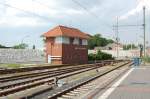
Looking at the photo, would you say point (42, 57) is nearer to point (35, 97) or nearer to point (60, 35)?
point (60, 35)

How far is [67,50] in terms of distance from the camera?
7688 centimetres

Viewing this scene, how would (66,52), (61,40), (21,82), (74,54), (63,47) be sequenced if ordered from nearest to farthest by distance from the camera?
(21,82) → (63,47) → (66,52) → (61,40) → (74,54)

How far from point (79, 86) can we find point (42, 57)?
60.3 metres

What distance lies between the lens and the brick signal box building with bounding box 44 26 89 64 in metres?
74.6

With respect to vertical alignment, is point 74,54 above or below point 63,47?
below

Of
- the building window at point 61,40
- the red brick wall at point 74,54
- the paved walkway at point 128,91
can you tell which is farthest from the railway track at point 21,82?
the building window at point 61,40

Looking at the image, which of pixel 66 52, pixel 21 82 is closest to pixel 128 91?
pixel 21 82

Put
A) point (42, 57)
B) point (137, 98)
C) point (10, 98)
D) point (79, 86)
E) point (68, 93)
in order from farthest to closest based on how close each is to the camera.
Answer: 1. point (42, 57)
2. point (79, 86)
3. point (68, 93)
4. point (137, 98)
5. point (10, 98)

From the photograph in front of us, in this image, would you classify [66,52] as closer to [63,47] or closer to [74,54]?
[63,47]

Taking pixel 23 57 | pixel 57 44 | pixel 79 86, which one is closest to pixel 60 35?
pixel 57 44

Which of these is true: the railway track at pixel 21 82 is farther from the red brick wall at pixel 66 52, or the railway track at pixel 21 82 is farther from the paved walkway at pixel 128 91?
the red brick wall at pixel 66 52

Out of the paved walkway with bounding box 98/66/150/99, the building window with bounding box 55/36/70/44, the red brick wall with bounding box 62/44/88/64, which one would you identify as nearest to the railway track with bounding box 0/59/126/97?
the paved walkway with bounding box 98/66/150/99

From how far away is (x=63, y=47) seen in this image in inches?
2953

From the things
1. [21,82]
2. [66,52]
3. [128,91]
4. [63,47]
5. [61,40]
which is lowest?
[128,91]
